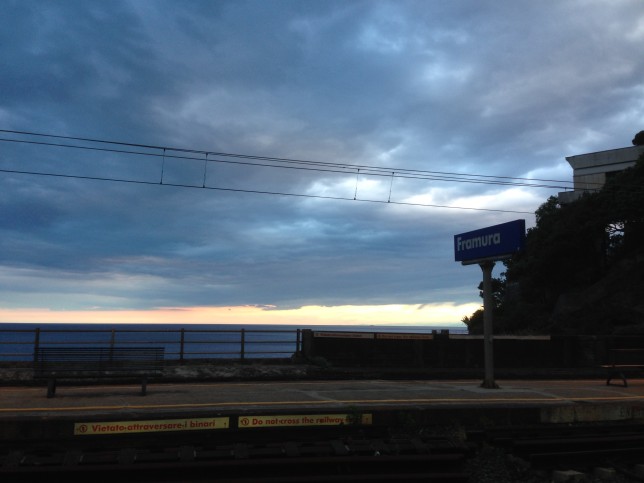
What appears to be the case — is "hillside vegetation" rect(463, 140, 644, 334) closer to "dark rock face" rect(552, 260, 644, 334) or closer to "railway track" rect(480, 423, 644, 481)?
"dark rock face" rect(552, 260, 644, 334)

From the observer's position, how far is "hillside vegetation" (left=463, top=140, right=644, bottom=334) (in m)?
38.8

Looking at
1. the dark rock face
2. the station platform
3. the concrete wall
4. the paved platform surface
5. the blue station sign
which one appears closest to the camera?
the station platform

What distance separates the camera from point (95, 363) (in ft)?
37.0

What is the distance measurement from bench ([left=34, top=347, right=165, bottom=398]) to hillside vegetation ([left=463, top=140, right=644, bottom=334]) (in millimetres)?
31322

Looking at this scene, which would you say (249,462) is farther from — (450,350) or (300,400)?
(450,350)

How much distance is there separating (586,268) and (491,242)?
36917mm

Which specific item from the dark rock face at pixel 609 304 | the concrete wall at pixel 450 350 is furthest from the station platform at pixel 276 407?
the dark rock face at pixel 609 304

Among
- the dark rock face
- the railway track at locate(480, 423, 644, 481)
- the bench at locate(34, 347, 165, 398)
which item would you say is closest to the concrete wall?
the bench at locate(34, 347, 165, 398)

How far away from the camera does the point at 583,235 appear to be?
4456cm

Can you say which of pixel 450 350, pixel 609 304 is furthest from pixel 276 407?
pixel 609 304

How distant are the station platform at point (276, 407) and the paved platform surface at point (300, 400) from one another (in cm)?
2

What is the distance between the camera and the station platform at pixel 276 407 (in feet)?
26.1

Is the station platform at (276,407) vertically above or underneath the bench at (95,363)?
underneath

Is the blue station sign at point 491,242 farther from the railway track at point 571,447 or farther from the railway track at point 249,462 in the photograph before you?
the railway track at point 249,462
